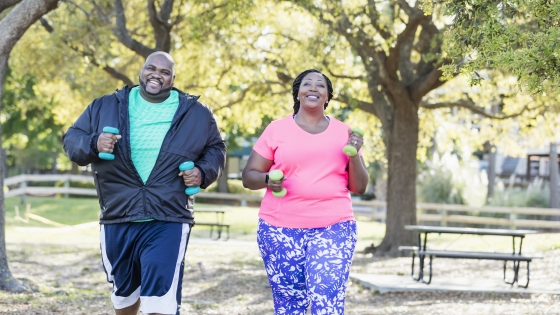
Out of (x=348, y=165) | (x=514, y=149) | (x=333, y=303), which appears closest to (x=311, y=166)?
(x=348, y=165)

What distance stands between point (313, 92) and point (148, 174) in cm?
112

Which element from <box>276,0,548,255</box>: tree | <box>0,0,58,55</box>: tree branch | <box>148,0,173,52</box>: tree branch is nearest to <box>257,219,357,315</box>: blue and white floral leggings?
<box>0,0,58,55</box>: tree branch

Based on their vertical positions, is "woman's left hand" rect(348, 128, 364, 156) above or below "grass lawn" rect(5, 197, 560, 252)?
above

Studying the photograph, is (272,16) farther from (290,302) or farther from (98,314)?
(290,302)

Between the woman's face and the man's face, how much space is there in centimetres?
83

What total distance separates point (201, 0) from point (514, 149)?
36.3ft

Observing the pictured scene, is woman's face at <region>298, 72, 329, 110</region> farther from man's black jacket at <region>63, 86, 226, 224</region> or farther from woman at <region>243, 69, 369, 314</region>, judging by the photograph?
man's black jacket at <region>63, 86, 226, 224</region>

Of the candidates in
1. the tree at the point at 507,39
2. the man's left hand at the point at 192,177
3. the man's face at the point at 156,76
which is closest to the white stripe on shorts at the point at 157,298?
the man's left hand at the point at 192,177

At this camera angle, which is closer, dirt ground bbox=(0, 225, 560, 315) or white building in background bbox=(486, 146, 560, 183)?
dirt ground bbox=(0, 225, 560, 315)

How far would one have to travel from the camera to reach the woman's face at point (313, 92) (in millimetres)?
4961

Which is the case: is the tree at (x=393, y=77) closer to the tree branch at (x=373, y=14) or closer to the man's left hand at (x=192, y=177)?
the tree branch at (x=373, y=14)

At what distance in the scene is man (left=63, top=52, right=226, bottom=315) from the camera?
4.80 metres

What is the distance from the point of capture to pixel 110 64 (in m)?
16.8

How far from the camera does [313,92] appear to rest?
196 inches
